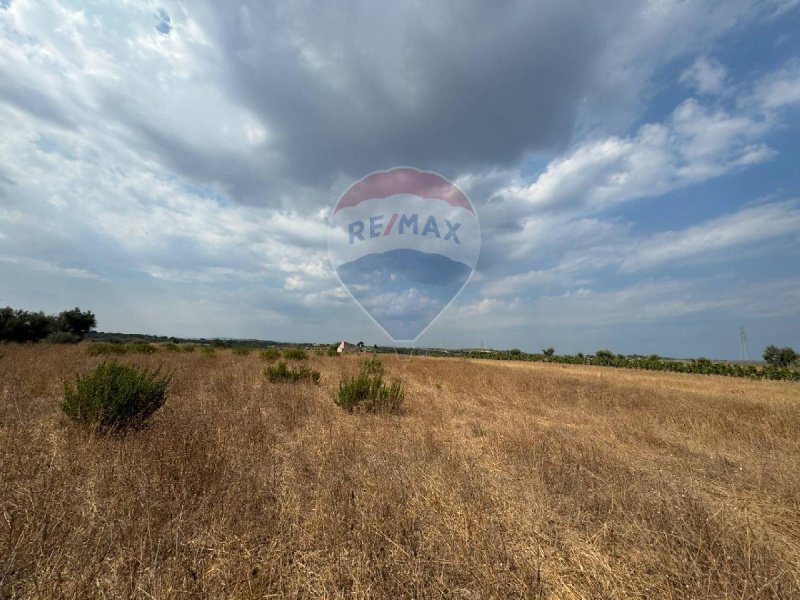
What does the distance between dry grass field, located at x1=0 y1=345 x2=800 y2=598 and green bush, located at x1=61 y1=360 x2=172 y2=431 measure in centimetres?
29

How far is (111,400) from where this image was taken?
540 centimetres

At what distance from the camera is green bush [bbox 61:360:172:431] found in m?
5.25

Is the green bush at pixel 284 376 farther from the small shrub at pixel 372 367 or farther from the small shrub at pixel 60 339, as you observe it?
the small shrub at pixel 60 339

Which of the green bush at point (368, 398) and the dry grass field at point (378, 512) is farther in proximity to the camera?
the green bush at point (368, 398)

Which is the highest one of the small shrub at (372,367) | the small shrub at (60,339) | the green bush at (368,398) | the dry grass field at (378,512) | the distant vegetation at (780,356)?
the distant vegetation at (780,356)

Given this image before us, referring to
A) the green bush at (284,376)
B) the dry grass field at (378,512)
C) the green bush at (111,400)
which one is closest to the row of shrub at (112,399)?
the green bush at (111,400)

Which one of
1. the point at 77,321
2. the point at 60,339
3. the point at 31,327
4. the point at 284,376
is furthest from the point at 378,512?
the point at 77,321

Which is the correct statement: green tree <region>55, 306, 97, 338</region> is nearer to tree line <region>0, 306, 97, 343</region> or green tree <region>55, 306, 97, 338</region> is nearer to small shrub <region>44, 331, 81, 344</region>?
tree line <region>0, 306, 97, 343</region>

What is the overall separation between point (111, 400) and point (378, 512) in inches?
192

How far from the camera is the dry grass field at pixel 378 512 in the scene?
2295 mm

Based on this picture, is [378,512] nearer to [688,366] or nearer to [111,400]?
[111,400]

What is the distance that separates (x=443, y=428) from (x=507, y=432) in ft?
4.04

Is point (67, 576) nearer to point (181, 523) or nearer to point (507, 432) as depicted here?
point (181, 523)

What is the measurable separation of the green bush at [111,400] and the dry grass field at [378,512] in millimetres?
291
